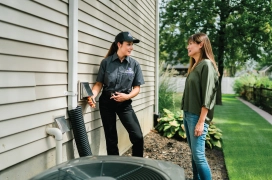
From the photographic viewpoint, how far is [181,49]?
68.1 feet

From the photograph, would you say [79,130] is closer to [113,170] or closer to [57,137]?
[57,137]

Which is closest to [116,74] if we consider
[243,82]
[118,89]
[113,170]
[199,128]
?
[118,89]

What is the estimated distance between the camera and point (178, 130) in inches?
284

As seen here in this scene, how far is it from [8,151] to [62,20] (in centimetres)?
149

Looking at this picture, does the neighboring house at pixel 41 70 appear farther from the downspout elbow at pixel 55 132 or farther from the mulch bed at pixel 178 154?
the mulch bed at pixel 178 154

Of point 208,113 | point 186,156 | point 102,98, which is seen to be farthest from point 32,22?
point 186,156

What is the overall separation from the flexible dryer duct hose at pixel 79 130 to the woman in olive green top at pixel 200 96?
1145 mm

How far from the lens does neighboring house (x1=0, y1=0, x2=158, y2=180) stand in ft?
8.23

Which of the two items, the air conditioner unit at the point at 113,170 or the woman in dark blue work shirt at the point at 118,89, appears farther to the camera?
the woman in dark blue work shirt at the point at 118,89

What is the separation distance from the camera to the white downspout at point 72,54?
11.5ft

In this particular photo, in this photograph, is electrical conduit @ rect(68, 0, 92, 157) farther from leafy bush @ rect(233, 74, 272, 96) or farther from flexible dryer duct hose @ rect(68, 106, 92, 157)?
leafy bush @ rect(233, 74, 272, 96)

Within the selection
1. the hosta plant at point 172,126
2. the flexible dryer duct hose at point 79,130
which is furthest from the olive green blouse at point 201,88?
the hosta plant at point 172,126

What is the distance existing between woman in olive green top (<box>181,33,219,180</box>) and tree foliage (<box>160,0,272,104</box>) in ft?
50.5

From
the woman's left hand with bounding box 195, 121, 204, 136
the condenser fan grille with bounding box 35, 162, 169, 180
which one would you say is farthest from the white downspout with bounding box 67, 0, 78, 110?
the condenser fan grille with bounding box 35, 162, 169, 180
